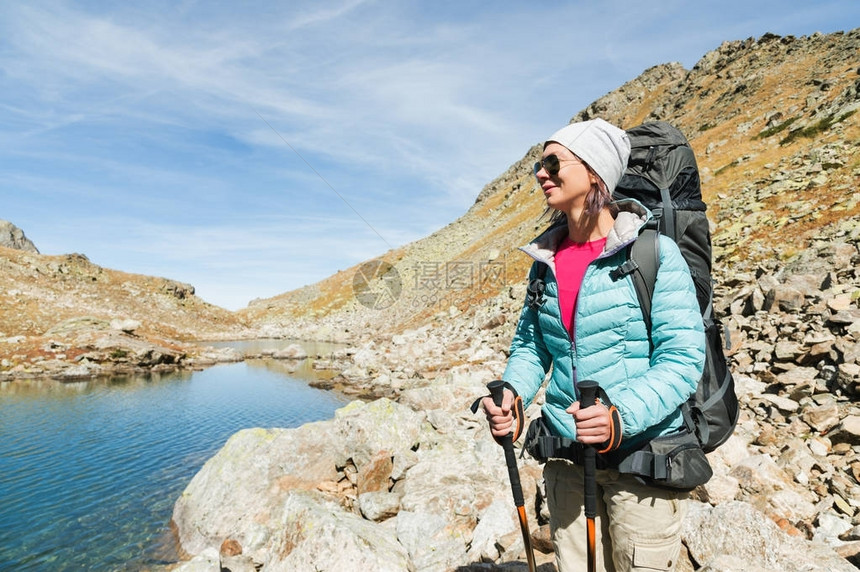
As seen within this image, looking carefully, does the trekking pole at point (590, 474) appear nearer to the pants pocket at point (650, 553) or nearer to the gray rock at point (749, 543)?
the pants pocket at point (650, 553)

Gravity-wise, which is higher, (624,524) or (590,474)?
(590,474)

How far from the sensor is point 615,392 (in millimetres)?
2678

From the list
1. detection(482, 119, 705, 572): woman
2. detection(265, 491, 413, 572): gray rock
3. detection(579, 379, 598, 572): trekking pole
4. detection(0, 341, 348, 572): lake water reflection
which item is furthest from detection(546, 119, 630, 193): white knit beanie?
detection(0, 341, 348, 572): lake water reflection

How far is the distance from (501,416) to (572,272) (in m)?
1.05

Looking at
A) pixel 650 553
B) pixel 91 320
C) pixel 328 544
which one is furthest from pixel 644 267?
pixel 91 320

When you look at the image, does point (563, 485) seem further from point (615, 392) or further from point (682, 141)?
point (682, 141)

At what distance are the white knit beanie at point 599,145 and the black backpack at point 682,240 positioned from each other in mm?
348

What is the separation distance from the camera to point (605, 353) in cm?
272

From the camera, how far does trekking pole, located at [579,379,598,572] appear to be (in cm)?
230

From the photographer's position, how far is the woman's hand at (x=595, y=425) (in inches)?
90.2

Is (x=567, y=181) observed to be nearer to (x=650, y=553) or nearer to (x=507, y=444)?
(x=507, y=444)

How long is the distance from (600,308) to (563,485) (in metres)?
1.23

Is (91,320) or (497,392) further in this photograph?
(91,320)

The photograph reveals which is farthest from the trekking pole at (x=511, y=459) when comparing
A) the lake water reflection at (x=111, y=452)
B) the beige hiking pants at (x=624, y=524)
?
the lake water reflection at (x=111, y=452)
